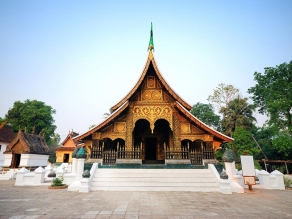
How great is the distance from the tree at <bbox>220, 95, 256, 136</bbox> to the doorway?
1810 centimetres

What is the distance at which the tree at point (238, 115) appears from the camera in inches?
1049

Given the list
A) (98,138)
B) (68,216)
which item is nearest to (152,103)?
(98,138)

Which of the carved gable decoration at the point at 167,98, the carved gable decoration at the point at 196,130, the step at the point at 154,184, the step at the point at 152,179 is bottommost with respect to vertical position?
the step at the point at 154,184

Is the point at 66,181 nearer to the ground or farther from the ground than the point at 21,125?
nearer to the ground

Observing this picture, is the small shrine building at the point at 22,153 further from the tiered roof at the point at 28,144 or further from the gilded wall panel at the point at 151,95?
the gilded wall panel at the point at 151,95

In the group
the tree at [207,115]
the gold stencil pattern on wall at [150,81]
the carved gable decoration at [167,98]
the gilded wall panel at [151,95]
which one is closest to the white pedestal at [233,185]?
the carved gable decoration at [167,98]

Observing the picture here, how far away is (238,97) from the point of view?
27.8 m

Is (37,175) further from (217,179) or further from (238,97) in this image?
(238,97)

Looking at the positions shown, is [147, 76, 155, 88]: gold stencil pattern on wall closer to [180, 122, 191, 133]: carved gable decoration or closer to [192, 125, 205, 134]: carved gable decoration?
[180, 122, 191, 133]: carved gable decoration

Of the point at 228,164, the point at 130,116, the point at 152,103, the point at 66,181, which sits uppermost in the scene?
the point at 152,103

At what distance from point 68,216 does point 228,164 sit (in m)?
6.99

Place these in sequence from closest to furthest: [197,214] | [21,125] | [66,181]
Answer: [197,214], [66,181], [21,125]

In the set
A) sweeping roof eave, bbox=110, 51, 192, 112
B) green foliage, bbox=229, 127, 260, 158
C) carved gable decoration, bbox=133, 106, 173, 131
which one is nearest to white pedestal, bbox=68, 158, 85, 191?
carved gable decoration, bbox=133, 106, 173, 131

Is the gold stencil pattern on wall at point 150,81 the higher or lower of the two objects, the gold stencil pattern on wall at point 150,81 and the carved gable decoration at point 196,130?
the higher
